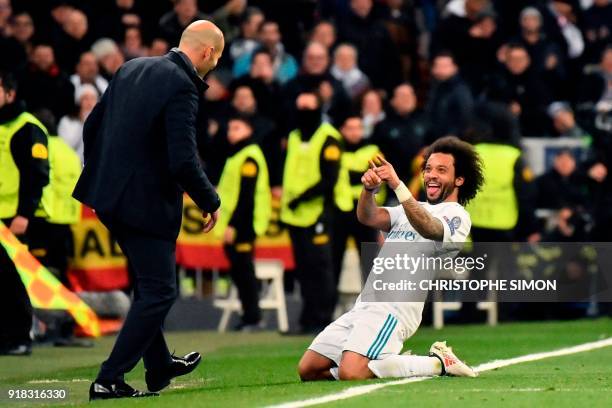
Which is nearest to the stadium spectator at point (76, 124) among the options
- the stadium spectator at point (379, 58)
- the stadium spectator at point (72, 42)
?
the stadium spectator at point (72, 42)

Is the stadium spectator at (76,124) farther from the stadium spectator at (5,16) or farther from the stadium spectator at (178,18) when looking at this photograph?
the stadium spectator at (178,18)

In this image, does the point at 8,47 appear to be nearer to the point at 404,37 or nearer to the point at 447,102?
the point at 447,102

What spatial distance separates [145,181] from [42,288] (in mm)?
3406

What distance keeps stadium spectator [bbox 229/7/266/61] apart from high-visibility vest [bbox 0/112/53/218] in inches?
282

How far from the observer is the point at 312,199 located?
18859 mm

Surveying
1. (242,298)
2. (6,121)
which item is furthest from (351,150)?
(6,121)

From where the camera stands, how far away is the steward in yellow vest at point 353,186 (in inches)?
765

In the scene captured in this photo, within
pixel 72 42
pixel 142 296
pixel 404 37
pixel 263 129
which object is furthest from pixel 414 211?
pixel 404 37

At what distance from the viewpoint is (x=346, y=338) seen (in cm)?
1215

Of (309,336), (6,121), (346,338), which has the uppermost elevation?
(6,121)

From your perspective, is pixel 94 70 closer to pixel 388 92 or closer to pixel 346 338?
pixel 388 92

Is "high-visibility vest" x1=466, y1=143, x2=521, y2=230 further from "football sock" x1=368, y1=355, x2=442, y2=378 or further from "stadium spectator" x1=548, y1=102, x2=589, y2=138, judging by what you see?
"football sock" x1=368, y1=355, x2=442, y2=378

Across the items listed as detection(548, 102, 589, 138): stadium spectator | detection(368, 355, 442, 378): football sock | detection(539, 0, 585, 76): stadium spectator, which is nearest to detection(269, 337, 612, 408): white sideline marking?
detection(368, 355, 442, 378): football sock

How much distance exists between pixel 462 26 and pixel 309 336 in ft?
21.7
